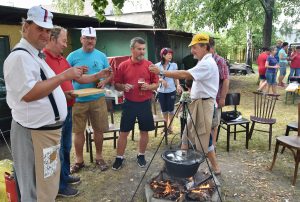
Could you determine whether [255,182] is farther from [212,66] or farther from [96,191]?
[96,191]

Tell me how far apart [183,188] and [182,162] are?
1.64 ft

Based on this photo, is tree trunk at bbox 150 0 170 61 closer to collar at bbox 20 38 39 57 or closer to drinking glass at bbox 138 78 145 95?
drinking glass at bbox 138 78 145 95

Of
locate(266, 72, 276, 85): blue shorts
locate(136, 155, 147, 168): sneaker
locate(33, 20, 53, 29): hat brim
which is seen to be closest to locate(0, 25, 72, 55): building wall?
locate(136, 155, 147, 168): sneaker

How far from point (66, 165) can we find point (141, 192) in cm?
114

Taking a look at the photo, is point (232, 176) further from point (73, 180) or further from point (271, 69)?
point (271, 69)

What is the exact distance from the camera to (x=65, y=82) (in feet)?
11.5

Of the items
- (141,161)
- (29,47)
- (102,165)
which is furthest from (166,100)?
(29,47)

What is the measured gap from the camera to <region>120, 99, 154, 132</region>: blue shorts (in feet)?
14.6

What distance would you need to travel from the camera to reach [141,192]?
13.2 ft

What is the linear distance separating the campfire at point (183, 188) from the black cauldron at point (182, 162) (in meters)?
0.30

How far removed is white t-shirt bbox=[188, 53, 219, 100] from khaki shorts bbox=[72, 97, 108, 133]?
1444mm

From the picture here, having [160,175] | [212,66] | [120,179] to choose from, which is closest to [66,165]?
[120,179]

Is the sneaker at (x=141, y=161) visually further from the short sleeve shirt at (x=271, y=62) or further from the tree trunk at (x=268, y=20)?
the tree trunk at (x=268, y=20)

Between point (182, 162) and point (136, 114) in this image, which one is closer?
point (182, 162)
